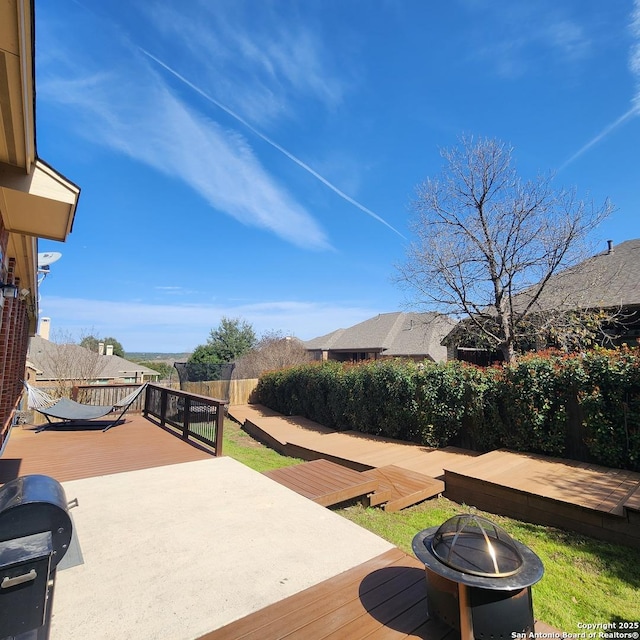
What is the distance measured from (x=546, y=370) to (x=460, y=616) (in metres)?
5.09

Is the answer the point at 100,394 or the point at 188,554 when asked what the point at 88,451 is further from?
the point at 100,394

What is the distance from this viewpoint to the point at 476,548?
68.6 inches

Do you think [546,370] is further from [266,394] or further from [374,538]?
[266,394]

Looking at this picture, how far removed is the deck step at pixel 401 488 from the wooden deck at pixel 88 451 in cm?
261

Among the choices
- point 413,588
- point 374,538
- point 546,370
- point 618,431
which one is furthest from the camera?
point 546,370

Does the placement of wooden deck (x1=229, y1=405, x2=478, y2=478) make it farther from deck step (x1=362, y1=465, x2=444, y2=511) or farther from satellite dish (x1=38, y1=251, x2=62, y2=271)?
satellite dish (x1=38, y1=251, x2=62, y2=271)

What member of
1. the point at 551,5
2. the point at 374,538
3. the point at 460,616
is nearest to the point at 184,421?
the point at 374,538

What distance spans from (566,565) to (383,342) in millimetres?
21067

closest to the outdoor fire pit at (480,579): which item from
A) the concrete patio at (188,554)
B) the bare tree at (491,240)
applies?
the concrete patio at (188,554)

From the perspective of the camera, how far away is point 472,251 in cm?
1087

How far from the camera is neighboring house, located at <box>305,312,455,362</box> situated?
2214cm

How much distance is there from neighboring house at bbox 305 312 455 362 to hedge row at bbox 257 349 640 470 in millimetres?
11783

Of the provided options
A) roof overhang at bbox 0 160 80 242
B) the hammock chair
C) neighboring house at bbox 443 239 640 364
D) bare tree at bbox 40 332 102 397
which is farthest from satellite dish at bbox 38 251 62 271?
neighboring house at bbox 443 239 640 364

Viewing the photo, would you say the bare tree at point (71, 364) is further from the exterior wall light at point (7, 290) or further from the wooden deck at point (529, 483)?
the wooden deck at point (529, 483)
